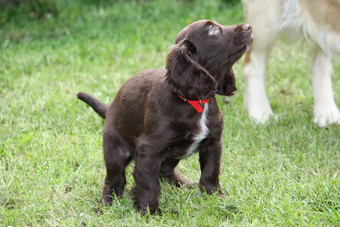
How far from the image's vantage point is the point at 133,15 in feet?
25.8

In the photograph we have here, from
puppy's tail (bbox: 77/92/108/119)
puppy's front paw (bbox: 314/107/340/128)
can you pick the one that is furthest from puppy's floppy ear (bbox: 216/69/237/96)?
puppy's front paw (bbox: 314/107/340/128)

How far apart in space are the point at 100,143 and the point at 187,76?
1.54 meters

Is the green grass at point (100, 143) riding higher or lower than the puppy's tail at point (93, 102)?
lower

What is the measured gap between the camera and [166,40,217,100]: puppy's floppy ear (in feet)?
8.70

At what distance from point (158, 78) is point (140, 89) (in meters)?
0.15

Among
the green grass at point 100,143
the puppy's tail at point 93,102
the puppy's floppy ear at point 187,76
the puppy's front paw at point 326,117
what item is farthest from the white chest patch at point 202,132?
the puppy's front paw at point 326,117

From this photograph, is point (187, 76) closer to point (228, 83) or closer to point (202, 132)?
point (202, 132)

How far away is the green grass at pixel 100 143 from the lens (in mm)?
2889

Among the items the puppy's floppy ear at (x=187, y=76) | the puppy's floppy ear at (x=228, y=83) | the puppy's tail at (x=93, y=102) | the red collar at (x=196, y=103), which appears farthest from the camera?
the puppy's tail at (x=93, y=102)

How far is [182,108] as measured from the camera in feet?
9.21

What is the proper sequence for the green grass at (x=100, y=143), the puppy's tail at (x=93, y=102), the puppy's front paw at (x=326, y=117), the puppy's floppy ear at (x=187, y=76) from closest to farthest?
the puppy's floppy ear at (x=187, y=76) < the green grass at (x=100, y=143) < the puppy's tail at (x=93, y=102) < the puppy's front paw at (x=326, y=117)

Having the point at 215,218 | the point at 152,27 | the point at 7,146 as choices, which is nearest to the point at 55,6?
the point at 152,27

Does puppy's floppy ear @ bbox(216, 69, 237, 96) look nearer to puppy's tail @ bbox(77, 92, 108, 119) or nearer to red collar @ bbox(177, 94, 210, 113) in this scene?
red collar @ bbox(177, 94, 210, 113)

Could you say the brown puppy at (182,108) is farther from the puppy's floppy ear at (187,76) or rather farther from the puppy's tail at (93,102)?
the puppy's tail at (93,102)
